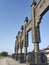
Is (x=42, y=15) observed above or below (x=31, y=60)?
above

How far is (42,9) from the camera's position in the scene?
49.8ft

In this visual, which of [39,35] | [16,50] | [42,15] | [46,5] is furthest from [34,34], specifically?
[16,50]

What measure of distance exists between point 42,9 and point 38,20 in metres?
1.20

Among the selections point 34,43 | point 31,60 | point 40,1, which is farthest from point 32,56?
point 40,1

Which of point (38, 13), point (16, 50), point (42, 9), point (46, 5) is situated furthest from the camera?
point (16, 50)

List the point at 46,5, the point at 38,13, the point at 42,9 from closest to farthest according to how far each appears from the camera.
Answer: the point at 46,5 < the point at 42,9 < the point at 38,13

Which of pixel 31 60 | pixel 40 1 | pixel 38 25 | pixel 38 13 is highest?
pixel 40 1

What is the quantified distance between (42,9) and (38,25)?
173 cm

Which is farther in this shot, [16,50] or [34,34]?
[16,50]

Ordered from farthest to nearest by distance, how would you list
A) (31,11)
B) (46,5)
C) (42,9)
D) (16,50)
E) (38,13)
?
(16,50)
(31,11)
(38,13)
(42,9)
(46,5)

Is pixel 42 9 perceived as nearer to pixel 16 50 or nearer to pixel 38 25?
pixel 38 25

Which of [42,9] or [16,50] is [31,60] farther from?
[16,50]

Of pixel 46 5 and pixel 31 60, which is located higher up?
pixel 46 5

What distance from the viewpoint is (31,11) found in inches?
694
